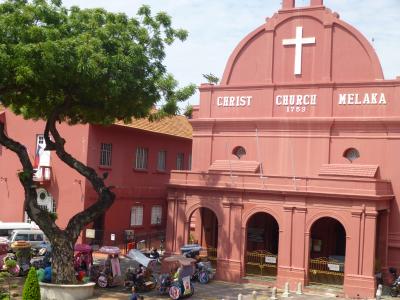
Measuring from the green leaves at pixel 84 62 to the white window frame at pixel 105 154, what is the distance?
9.64 meters

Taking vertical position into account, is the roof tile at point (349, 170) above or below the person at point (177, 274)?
above

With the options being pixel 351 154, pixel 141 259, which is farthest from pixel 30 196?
pixel 351 154

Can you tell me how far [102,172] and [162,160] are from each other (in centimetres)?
687

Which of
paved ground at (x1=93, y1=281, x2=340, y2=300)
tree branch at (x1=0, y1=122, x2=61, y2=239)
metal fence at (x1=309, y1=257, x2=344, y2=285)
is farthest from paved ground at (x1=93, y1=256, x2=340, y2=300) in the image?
tree branch at (x1=0, y1=122, x2=61, y2=239)

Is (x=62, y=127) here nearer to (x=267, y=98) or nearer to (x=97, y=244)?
(x=97, y=244)

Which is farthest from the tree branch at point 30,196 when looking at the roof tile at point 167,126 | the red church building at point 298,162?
the roof tile at point 167,126

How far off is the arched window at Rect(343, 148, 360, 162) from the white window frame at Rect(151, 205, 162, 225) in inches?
606

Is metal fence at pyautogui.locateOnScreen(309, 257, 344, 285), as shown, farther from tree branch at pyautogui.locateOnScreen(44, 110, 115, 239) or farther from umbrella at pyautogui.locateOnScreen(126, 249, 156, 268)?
tree branch at pyautogui.locateOnScreen(44, 110, 115, 239)

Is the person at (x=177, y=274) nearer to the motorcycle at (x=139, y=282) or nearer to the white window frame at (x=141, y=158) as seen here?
the motorcycle at (x=139, y=282)

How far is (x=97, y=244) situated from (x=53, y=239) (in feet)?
38.8

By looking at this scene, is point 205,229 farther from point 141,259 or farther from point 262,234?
point 141,259

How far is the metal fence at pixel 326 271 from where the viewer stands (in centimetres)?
2702

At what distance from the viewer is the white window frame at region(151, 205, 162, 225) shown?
40438 mm

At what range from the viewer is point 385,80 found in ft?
93.1
